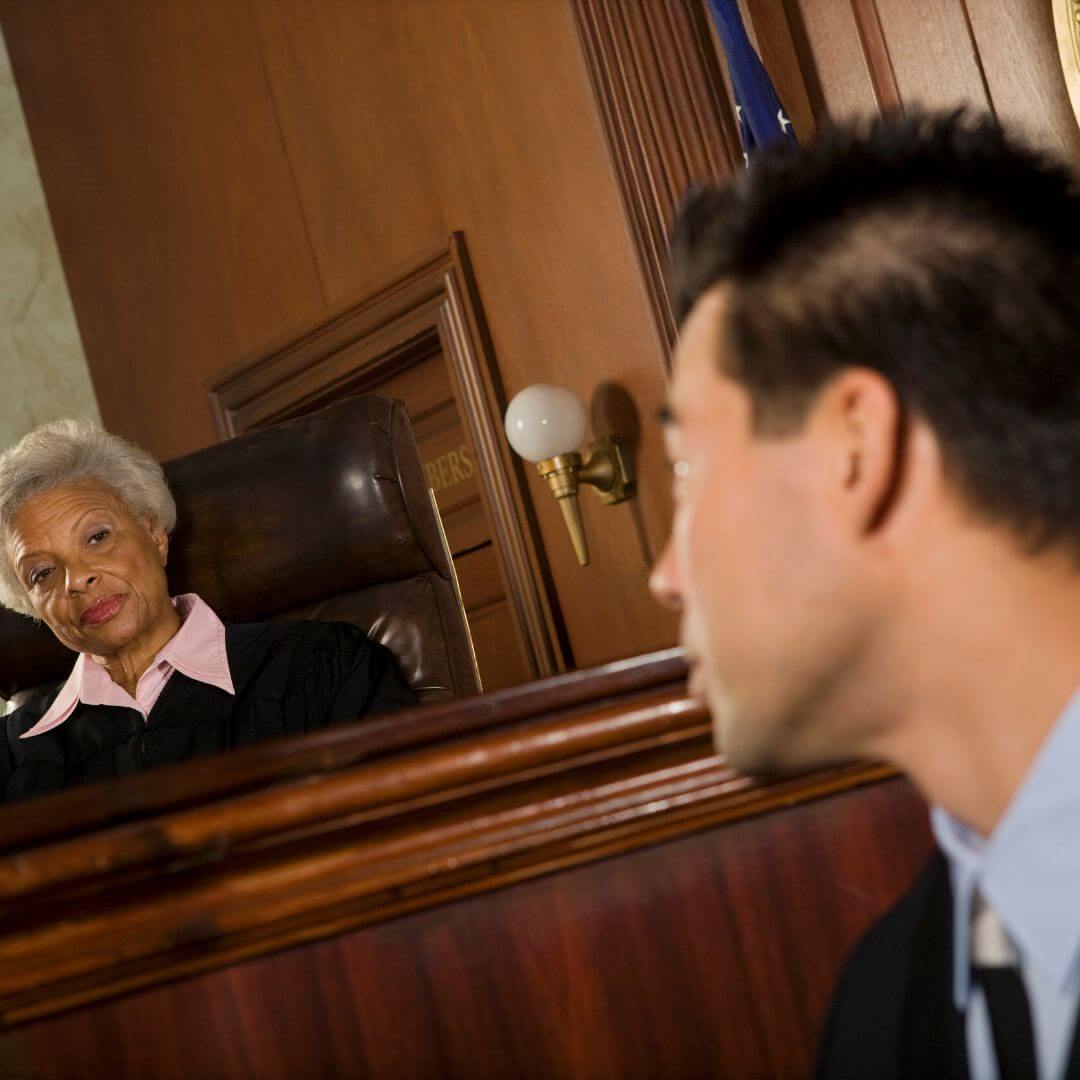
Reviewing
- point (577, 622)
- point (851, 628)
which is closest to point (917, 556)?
point (851, 628)

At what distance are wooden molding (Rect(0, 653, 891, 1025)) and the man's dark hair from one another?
189mm

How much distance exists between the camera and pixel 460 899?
679 mm

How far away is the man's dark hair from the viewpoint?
0.58 metres

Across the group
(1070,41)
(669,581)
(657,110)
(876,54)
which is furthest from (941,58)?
(669,581)

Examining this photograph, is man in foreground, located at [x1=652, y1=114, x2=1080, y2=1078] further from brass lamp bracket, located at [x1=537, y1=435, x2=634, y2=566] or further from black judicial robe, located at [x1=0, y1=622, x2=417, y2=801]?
brass lamp bracket, located at [x1=537, y1=435, x2=634, y2=566]

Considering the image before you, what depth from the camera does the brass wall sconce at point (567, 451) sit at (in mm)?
3443

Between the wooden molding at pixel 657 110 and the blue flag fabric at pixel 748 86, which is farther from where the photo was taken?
the wooden molding at pixel 657 110

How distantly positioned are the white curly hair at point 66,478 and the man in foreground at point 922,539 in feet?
6.60

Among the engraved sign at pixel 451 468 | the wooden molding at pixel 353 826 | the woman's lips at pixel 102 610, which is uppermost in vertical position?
the engraved sign at pixel 451 468

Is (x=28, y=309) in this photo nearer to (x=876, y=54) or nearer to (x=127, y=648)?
(x=127, y=648)

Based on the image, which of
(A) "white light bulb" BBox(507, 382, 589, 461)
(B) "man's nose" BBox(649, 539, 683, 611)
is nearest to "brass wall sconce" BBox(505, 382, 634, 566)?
(A) "white light bulb" BBox(507, 382, 589, 461)

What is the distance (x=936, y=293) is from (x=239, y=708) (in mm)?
1944

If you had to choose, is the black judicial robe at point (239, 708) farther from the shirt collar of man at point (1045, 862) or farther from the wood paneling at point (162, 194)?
the wood paneling at point (162, 194)

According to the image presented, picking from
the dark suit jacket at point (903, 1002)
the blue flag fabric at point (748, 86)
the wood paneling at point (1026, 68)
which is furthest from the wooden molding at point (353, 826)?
the blue flag fabric at point (748, 86)
